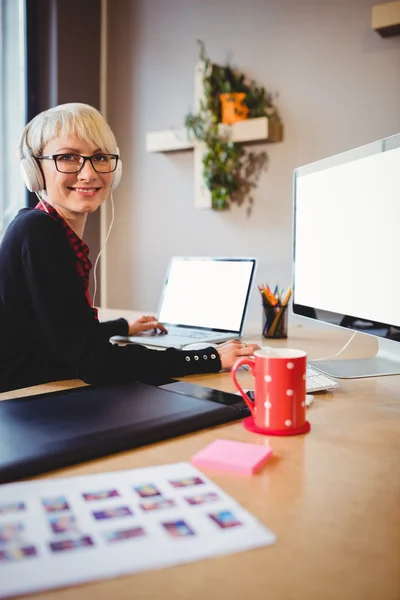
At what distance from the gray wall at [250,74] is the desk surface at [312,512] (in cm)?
159

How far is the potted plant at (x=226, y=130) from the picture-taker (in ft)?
7.91

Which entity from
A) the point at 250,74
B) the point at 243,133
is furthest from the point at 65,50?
the point at 243,133

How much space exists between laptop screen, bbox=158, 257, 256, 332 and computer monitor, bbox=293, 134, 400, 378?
0.30 m

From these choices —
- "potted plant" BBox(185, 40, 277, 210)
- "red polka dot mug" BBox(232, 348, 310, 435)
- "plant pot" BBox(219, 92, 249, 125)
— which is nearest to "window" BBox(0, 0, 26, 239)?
"potted plant" BBox(185, 40, 277, 210)

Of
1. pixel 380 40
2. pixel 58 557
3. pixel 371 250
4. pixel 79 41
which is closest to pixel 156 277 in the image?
pixel 79 41

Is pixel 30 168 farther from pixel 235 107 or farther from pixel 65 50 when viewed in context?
pixel 65 50

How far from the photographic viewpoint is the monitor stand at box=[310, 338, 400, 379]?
1113 mm

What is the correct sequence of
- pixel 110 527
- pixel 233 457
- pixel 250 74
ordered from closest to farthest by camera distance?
pixel 110 527 → pixel 233 457 → pixel 250 74

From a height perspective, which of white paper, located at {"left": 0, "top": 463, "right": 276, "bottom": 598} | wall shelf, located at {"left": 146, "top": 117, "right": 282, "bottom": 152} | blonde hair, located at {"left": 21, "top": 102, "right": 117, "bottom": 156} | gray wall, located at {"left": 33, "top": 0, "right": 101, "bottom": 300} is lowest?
white paper, located at {"left": 0, "top": 463, "right": 276, "bottom": 598}

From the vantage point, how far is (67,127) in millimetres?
1298

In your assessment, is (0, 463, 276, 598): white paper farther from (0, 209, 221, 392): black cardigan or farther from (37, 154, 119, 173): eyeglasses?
(37, 154, 119, 173): eyeglasses

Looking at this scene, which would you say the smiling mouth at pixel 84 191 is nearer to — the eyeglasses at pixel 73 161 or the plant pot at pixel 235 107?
the eyeglasses at pixel 73 161

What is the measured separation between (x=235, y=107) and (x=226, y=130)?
3.9 inches

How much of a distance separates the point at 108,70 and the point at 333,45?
4.12 feet
